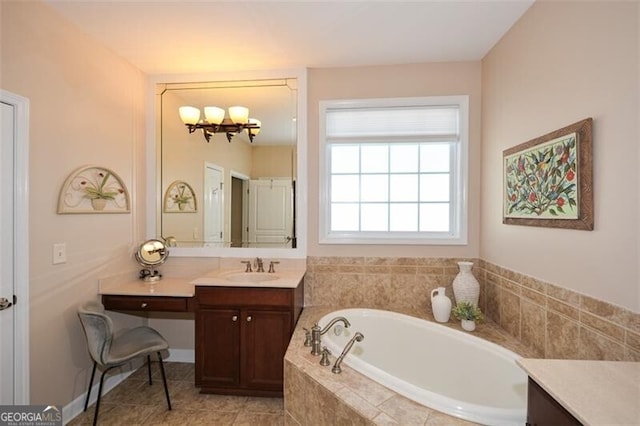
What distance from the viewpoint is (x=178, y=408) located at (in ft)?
7.23

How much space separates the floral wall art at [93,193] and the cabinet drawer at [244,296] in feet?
3.21

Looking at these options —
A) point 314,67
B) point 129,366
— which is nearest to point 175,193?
point 129,366

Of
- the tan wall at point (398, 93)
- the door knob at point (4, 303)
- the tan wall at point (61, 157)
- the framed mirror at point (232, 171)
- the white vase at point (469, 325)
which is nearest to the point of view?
the door knob at point (4, 303)

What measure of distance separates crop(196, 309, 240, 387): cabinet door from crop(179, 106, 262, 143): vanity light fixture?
1.61 metres

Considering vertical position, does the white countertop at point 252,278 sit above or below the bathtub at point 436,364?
above

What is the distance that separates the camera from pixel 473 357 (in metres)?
2.00

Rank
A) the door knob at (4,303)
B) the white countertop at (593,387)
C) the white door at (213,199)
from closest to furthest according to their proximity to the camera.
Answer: the white countertop at (593,387) → the door knob at (4,303) → the white door at (213,199)

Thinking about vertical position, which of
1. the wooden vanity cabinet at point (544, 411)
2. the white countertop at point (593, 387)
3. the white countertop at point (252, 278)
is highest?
the white countertop at point (252, 278)

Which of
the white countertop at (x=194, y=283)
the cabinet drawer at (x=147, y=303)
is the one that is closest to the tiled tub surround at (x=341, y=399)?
Answer: the white countertop at (x=194, y=283)

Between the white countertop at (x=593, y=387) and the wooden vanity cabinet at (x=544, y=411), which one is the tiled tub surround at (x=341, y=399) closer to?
the wooden vanity cabinet at (x=544, y=411)

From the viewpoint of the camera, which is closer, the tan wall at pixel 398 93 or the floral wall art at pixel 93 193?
the floral wall art at pixel 93 193

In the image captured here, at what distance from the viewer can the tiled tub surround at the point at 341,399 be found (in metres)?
1.28

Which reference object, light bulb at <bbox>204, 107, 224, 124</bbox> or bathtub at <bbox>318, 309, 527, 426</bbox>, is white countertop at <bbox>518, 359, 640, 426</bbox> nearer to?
bathtub at <bbox>318, 309, 527, 426</bbox>

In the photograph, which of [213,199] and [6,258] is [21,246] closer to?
[6,258]
